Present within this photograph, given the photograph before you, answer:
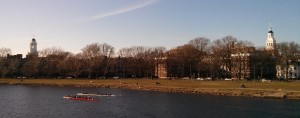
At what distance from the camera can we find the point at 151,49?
193250 mm

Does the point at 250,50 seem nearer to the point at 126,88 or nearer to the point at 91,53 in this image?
the point at 126,88

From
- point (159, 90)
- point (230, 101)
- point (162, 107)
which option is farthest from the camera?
point (159, 90)

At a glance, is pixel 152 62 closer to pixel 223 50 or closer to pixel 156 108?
pixel 223 50

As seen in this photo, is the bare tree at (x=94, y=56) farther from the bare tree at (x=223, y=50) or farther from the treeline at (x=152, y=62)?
the bare tree at (x=223, y=50)

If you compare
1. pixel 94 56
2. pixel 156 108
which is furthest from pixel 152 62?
pixel 156 108

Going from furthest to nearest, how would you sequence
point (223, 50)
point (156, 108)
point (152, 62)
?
point (152, 62) < point (223, 50) < point (156, 108)

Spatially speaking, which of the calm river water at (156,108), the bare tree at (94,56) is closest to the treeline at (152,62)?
the bare tree at (94,56)

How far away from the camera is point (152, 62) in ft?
571

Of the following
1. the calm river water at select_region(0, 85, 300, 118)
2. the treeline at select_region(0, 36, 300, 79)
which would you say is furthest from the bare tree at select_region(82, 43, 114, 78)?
the calm river water at select_region(0, 85, 300, 118)

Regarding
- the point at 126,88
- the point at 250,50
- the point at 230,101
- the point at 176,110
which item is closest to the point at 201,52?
the point at 250,50

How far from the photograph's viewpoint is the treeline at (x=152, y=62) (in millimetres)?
145125

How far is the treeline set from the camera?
145125 millimetres

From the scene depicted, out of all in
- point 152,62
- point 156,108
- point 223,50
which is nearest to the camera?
point 156,108

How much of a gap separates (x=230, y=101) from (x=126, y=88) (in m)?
46.8
